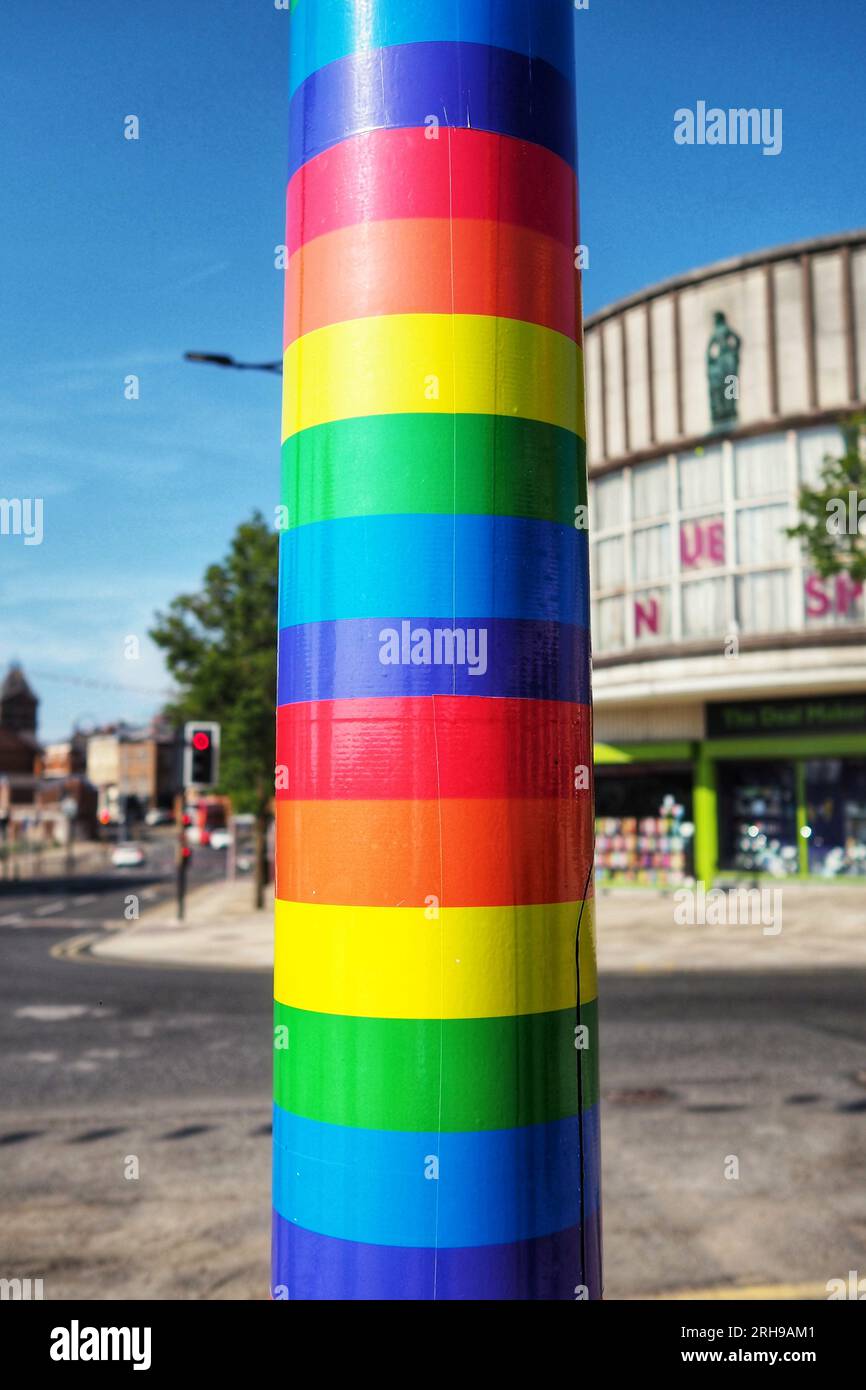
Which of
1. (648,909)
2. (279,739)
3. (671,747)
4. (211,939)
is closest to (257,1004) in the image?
(211,939)

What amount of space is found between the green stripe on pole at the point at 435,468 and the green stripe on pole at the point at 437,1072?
1124 millimetres

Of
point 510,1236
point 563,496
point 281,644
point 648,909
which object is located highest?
point 563,496

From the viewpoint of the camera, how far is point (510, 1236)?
91.0 inches

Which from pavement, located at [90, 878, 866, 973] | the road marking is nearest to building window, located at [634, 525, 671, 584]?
pavement, located at [90, 878, 866, 973]

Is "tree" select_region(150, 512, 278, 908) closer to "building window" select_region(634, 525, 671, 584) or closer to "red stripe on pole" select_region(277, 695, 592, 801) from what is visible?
"building window" select_region(634, 525, 671, 584)

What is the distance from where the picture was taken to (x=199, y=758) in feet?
65.7

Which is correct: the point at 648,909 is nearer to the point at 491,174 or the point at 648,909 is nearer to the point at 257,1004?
the point at 257,1004

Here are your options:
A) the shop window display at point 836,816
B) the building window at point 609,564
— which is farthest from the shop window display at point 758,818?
the building window at point 609,564

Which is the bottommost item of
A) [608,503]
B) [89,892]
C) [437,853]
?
[89,892]

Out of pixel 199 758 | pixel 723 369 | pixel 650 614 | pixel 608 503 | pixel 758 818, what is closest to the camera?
pixel 199 758

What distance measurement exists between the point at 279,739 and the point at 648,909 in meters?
25.3

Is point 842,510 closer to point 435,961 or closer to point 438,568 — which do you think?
point 438,568

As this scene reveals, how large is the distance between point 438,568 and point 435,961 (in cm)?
85

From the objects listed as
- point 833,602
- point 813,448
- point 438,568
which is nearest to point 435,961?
point 438,568
